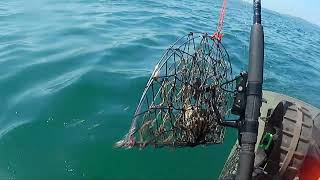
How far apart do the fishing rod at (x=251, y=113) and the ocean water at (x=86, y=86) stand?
3.65 metres

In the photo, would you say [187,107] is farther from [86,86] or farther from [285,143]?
[86,86]

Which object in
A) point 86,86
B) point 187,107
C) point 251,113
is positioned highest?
point 251,113

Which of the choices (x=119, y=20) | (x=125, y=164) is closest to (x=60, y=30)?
Result: (x=119, y=20)

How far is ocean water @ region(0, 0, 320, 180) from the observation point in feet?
22.9

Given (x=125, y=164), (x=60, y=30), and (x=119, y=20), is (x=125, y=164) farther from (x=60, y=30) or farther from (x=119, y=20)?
(x=119, y=20)

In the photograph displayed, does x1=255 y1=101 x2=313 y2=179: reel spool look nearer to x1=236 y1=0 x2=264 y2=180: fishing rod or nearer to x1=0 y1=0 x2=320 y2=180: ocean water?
x1=236 y1=0 x2=264 y2=180: fishing rod

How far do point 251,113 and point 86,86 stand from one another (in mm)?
5873

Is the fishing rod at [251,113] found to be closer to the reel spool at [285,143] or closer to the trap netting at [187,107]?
the reel spool at [285,143]

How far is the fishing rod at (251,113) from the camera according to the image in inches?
134

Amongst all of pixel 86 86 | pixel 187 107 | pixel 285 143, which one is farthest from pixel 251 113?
pixel 86 86

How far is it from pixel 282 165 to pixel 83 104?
16.1 ft

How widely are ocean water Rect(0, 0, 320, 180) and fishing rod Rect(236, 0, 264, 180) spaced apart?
3651mm

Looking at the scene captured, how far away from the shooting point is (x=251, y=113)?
3510 mm

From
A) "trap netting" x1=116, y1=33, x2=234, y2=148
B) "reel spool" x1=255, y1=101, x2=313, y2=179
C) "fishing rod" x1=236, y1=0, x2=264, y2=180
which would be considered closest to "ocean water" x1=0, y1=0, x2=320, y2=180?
"trap netting" x1=116, y1=33, x2=234, y2=148
